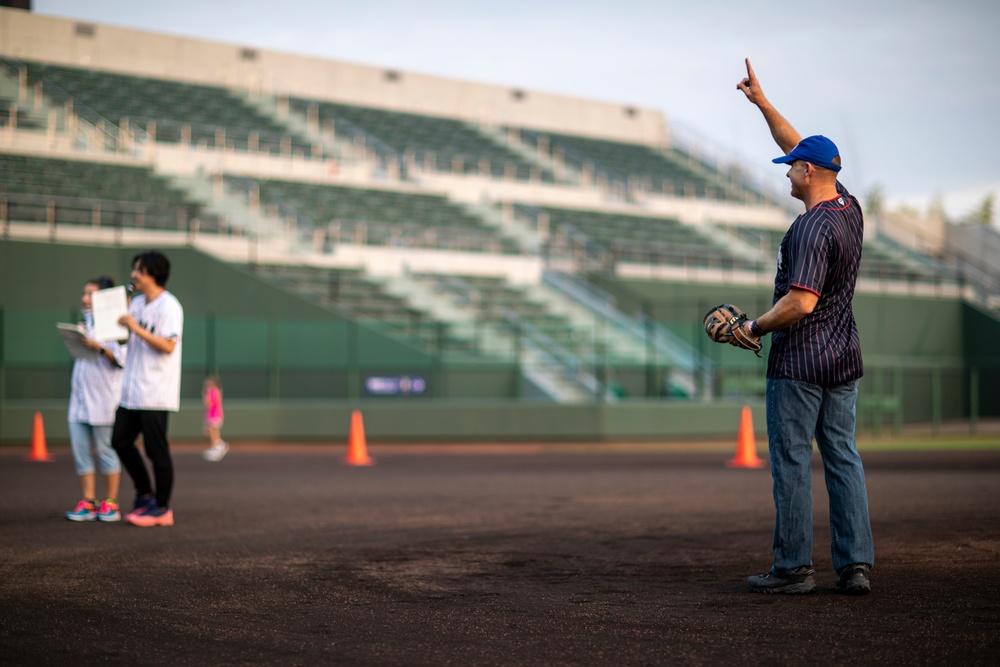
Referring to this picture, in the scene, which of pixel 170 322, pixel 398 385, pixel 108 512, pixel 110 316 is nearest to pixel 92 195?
pixel 398 385

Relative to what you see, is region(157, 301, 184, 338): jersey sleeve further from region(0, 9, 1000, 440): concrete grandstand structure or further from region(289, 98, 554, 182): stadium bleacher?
region(289, 98, 554, 182): stadium bleacher

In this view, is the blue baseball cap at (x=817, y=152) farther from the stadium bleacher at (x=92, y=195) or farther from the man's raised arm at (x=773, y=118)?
the stadium bleacher at (x=92, y=195)

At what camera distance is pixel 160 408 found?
356 inches

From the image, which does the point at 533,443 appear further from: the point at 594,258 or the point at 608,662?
the point at 608,662

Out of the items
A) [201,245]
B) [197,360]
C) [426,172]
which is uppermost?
[426,172]

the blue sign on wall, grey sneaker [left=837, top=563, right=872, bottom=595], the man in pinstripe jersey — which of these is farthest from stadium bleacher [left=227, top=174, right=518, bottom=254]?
grey sneaker [left=837, top=563, right=872, bottom=595]

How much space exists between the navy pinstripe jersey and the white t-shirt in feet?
16.5

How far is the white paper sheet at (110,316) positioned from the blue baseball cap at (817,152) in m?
5.53

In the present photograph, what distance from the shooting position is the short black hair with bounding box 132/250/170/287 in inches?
361

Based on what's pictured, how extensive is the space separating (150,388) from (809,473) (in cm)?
536

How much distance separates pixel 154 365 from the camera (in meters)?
9.12

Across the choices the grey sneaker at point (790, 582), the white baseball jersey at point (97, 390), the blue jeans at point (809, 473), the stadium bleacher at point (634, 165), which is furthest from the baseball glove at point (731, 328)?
the stadium bleacher at point (634, 165)

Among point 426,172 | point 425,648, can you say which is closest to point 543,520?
point 425,648

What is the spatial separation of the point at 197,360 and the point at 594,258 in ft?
43.7
